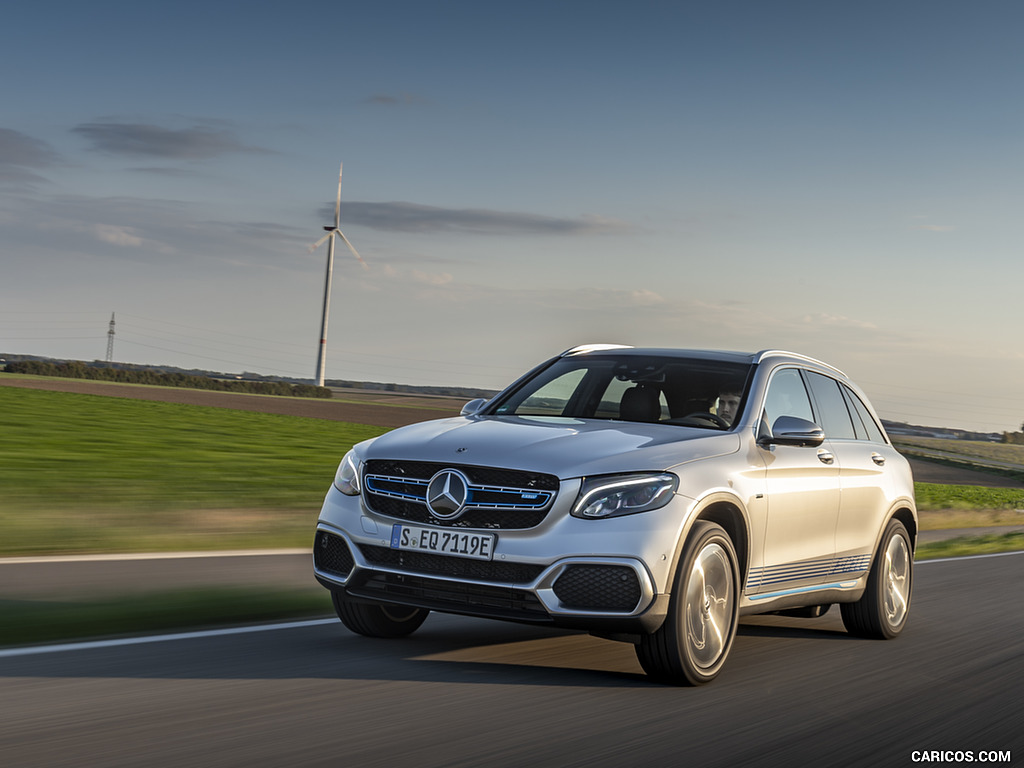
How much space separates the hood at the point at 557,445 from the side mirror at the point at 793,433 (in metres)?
0.27

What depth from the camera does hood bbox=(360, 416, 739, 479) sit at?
6.00 metres

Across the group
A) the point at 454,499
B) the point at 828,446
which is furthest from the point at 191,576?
the point at 828,446

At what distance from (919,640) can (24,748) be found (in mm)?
6030

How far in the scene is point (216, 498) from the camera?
16391mm

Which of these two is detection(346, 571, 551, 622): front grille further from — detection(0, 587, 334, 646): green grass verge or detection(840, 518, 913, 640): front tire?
detection(840, 518, 913, 640): front tire

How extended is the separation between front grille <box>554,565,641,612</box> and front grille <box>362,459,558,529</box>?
11.9 inches

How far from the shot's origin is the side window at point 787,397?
7383 mm

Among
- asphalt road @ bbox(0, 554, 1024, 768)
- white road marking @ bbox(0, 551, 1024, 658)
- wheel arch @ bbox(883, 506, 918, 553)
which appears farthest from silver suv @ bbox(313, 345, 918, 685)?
wheel arch @ bbox(883, 506, 918, 553)

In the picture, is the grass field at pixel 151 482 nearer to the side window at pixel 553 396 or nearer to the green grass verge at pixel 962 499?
the side window at pixel 553 396

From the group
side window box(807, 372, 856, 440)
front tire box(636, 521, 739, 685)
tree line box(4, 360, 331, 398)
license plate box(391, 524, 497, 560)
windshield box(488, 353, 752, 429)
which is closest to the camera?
license plate box(391, 524, 497, 560)

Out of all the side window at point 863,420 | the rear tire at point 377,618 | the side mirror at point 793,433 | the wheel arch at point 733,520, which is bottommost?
the rear tire at point 377,618

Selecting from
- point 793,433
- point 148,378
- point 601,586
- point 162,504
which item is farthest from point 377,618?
point 148,378

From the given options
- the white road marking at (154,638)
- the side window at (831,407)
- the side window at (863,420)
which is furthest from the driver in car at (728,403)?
the white road marking at (154,638)

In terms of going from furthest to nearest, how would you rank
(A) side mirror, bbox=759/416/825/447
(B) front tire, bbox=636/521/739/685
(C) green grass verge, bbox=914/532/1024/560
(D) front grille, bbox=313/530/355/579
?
(C) green grass verge, bbox=914/532/1024/560, (A) side mirror, bbox=759/416/825/447, (D) front grille, bbox=313/530/355/579, (B) front tire, bbox=636/521/739/685
